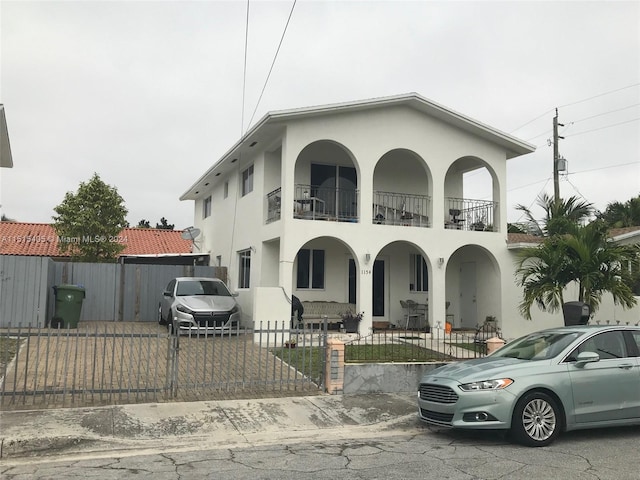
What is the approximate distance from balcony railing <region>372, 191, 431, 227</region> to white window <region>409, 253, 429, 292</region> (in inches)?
62.6

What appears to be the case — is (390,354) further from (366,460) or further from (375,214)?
(375,214)

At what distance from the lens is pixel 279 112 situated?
14969 millimetres

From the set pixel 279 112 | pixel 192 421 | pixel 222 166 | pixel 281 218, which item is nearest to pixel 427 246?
pixel 281 218

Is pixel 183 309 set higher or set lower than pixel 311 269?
lower

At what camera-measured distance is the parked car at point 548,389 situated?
6.84 m

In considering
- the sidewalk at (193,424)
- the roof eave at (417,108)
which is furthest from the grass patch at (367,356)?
the roof eave at (417,108)

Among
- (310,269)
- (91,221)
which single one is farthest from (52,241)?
(310,269)

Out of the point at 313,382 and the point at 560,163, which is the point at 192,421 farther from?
the point at 560,163

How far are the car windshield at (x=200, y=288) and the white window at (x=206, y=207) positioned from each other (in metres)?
9.46

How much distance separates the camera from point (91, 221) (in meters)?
23.3

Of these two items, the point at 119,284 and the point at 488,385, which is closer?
the point at 488,385

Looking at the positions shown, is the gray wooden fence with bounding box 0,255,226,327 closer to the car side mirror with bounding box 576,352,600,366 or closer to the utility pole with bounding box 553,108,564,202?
the car side mirror with bounding box 576,352,600,366

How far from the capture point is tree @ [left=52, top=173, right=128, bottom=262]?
23.3 m

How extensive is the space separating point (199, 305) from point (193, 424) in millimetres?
7560
